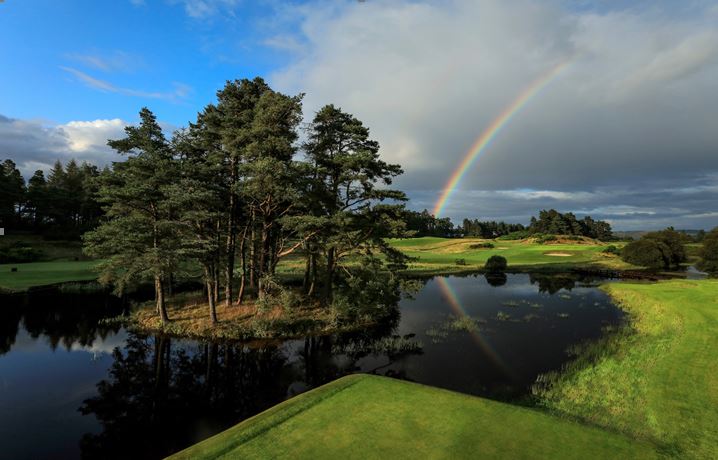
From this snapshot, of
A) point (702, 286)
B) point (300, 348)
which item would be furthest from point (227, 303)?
point (702, 286)

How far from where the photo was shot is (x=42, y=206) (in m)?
81.4

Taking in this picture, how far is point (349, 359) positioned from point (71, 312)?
89.5 feet

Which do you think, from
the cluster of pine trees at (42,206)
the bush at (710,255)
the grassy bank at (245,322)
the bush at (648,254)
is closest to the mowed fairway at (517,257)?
the bush at (648,254)

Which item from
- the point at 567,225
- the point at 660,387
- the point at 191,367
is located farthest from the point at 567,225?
→ the point at 191,367

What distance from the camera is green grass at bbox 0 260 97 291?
136ft

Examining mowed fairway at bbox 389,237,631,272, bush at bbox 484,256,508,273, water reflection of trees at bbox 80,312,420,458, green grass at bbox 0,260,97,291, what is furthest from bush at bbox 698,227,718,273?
green grass at bbox 0,260,97,291

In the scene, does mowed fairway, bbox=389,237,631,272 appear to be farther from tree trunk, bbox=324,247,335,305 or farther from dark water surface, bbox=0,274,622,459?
dark water surface, bbox=0,274,622,459

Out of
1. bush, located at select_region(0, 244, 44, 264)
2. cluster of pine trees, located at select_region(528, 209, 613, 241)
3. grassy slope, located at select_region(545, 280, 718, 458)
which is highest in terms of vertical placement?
cluster of pine trees, located at select_region(528, 209, 613, 241)

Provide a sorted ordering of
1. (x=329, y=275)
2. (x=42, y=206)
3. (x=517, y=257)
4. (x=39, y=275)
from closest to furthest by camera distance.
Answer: (x=329, y=275) < (x=39, y=275) < (x=42, y=206) < (x=517, y=257)

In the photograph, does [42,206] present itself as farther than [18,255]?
Yes

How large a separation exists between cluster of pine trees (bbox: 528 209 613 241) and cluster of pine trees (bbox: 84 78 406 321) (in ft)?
469

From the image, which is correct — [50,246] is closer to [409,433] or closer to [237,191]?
[237,191]

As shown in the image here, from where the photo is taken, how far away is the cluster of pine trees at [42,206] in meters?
78.4

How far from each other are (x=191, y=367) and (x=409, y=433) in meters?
14.8
